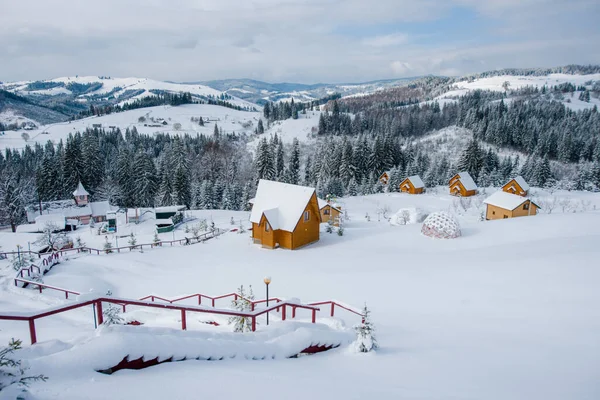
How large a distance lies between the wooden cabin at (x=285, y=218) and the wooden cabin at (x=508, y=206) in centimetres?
2187

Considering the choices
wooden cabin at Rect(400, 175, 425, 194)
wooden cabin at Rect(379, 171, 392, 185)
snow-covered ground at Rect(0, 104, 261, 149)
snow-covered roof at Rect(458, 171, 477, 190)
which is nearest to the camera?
snow-covered roof at Rect(458, 171, 477, 190)

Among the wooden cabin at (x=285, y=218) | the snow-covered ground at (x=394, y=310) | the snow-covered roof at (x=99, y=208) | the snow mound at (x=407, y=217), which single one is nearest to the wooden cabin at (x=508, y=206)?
the snow mound at (x=407, y=217)

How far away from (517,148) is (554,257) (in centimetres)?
8813

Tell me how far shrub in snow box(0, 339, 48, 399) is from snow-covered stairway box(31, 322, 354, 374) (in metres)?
0.25

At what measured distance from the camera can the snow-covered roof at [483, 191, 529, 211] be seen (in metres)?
35.4

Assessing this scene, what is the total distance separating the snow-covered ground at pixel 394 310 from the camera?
17.1 ft

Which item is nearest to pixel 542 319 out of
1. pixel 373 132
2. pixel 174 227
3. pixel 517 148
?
pixel 174 227

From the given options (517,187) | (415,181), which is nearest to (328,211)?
(415,181)

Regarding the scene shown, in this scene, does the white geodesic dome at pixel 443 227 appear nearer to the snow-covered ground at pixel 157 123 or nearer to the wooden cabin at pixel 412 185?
the wooden cabin at pixel 412 185

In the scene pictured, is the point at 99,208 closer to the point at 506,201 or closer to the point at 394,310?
the point at 394,310

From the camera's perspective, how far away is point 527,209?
36.0 metres

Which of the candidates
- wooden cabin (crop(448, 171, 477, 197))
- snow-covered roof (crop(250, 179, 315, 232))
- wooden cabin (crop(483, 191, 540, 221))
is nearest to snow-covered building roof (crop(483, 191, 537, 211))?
wooden cabin (crop(483, 191, 540, 221))

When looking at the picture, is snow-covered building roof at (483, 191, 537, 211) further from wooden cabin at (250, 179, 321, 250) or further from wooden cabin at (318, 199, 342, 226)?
wooden cabin at (250, 179, 321, 250)

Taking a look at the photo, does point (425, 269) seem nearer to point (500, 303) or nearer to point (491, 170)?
point (500, 303)
